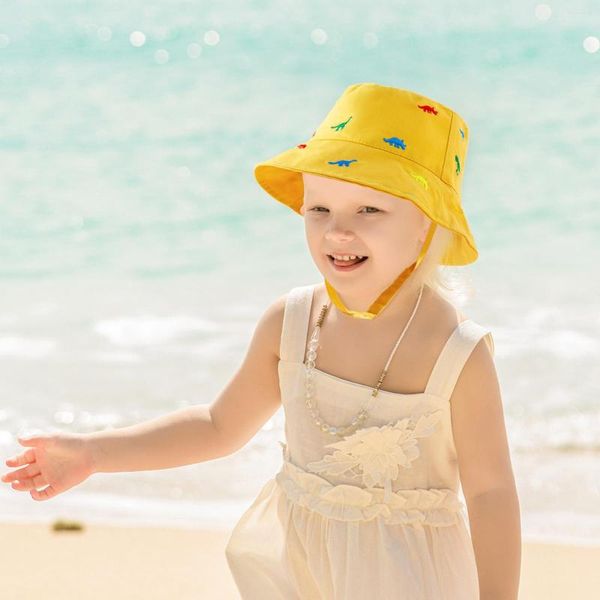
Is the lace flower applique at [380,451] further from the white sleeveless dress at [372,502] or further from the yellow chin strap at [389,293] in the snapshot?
the yellow chin strap at [389,293]

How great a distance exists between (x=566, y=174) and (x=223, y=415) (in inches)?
245

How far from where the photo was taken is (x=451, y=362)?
6.68 ft

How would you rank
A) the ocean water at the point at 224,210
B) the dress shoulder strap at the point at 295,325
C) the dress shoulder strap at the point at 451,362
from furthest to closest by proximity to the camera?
the ocean water at the point at 224,210, the dress shoulder strap at the point at 295,325, the dress shoulder strap at the point at 451,362

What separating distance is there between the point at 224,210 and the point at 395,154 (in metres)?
5.94

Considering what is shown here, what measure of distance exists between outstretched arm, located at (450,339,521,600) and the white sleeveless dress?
3 cm

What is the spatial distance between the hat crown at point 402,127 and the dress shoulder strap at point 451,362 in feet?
0.87

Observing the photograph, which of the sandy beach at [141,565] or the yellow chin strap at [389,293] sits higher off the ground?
the yellow chin strap at [389,293]

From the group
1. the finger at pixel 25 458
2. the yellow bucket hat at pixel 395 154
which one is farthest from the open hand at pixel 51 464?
the yellow bucket hat at pixel 395 154

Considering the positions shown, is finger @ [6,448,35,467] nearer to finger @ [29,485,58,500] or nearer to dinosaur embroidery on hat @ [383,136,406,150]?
finger @ [29,485,58,500]

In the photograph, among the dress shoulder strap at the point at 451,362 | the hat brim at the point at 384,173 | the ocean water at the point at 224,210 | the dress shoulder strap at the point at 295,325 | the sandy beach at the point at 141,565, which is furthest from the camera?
the ocean water at the point at 224,210

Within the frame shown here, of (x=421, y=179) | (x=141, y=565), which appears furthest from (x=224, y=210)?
(x=421, y=179)

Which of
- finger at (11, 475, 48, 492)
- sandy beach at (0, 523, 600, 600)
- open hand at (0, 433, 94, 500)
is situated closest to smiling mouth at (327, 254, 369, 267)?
open hand at (0, 433, 94, 500)

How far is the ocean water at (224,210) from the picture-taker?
4.41 m

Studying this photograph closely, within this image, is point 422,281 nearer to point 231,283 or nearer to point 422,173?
point 422,173
